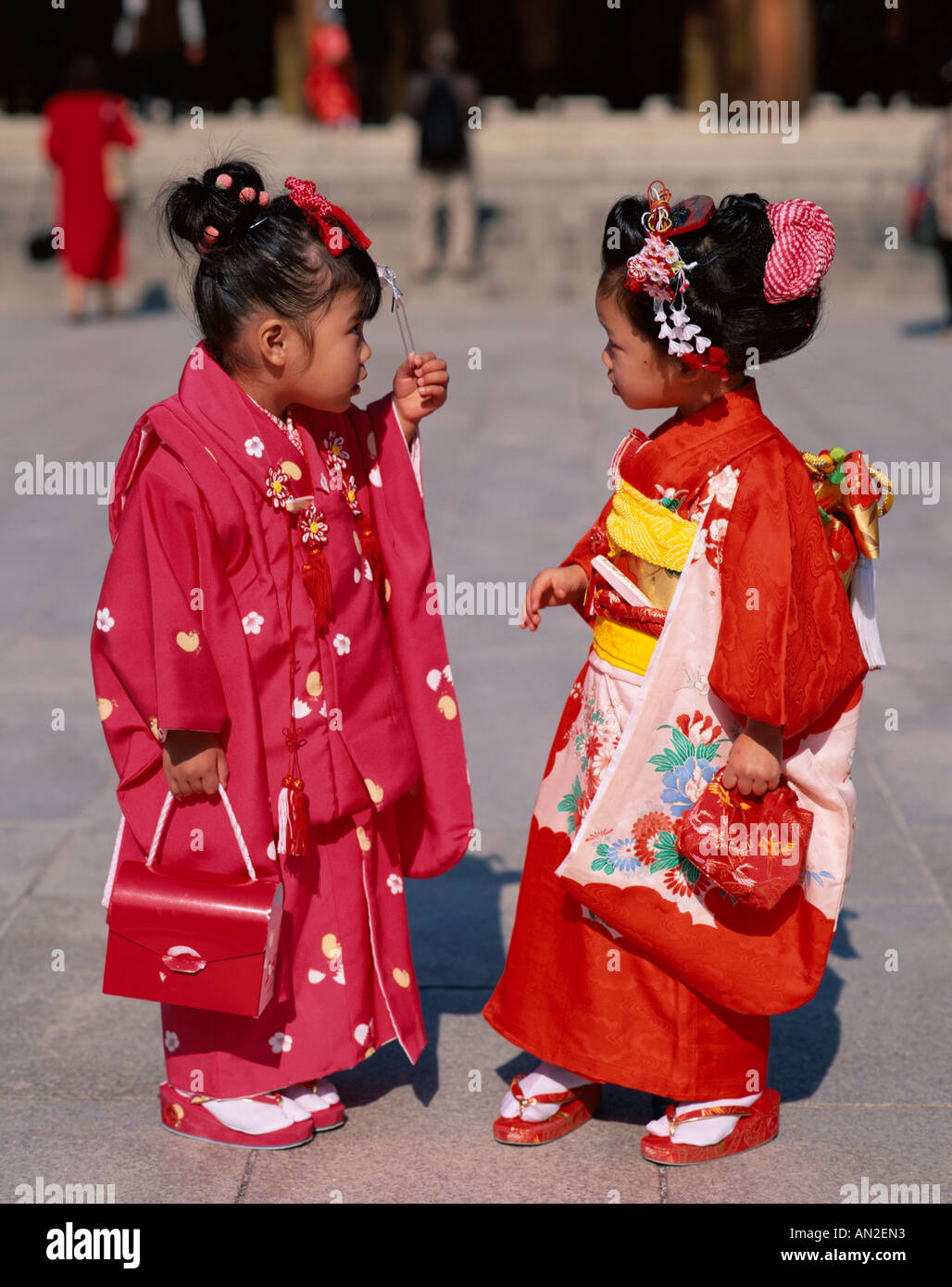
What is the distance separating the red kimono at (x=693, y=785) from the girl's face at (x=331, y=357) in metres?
0.46

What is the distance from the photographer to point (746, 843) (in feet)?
7.46

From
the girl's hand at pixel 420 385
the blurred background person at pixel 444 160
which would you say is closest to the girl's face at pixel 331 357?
the girl's hand at pixel 420 385

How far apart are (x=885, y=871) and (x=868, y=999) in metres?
0.58

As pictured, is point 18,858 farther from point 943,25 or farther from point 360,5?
point 943,25

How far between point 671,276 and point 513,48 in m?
17.3

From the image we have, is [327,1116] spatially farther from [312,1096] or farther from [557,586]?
[557,586]

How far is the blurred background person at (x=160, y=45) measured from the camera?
1672 cm

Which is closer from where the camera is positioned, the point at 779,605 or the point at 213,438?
the point at 779,605

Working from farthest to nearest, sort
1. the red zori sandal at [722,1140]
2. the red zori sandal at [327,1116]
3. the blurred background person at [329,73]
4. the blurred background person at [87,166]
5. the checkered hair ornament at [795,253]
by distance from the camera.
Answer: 1. the blurred background person at [329,73]
2. the blurred background person at [87,166]
3. the red zori sandal at [327,1116]
4. the red zori sandal at [722,1140]
5. the checkered hair ornament at [795,253]

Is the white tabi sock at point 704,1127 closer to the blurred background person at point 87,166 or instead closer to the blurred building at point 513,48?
the blurred background person at point 87,166

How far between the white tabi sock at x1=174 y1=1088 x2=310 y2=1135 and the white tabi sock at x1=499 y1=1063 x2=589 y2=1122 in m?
0.36

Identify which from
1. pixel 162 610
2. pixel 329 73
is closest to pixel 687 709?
pixel 162 610

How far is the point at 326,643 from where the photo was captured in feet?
7.90

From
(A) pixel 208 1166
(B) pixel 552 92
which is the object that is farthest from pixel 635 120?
(A) pixel 208 1166
